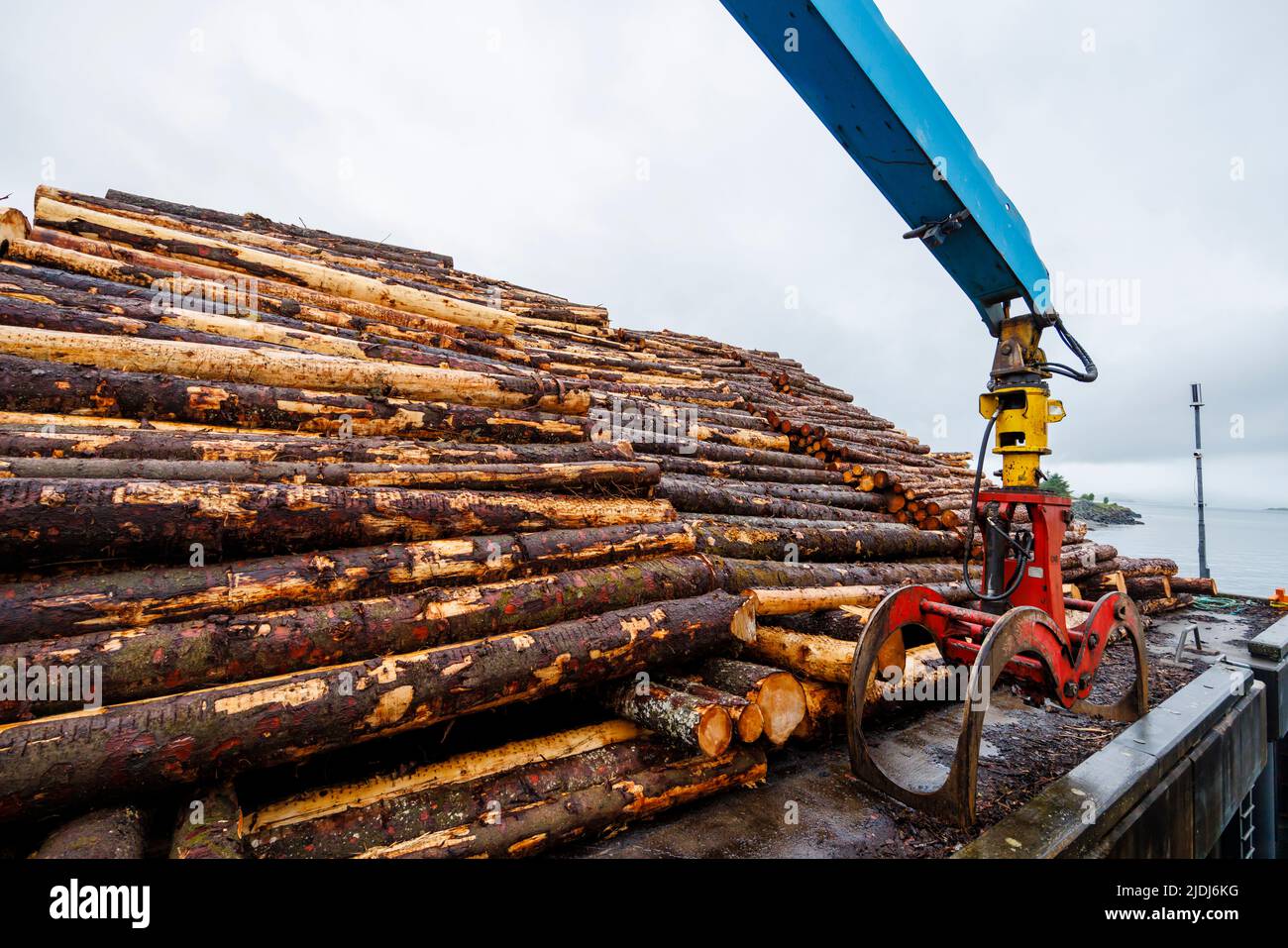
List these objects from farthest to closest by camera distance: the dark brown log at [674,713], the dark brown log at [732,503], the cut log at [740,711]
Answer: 1. the dark brown log at [732,503]
2. the cut log at [740,711]
3. the dark brown log at [674,713]

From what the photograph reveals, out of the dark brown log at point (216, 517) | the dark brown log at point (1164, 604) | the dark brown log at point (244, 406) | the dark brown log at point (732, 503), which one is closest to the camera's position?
the dark brown log at point (216, 517)

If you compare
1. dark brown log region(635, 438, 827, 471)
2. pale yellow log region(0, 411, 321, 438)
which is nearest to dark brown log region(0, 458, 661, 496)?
pale yellow log region(0, 411, 321, 438)

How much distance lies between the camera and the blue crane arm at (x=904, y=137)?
3027mm

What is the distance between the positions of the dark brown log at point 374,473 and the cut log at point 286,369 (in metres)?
1.03

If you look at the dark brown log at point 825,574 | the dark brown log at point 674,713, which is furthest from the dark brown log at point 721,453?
the dark brown log at point 674,713

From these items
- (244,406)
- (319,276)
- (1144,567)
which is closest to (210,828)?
(244,406)

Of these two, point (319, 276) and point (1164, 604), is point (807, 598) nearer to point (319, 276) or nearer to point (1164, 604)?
point (319, 276)

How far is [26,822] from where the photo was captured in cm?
200

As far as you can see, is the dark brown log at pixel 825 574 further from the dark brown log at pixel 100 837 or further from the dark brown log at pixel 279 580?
the dark brown log at pixel 100 837
